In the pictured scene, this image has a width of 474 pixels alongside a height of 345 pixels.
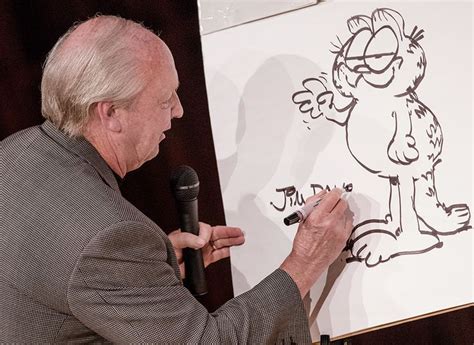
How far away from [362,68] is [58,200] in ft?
1.97

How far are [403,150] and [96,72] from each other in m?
0.57

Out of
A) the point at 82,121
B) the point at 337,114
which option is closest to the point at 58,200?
the point at 82,121

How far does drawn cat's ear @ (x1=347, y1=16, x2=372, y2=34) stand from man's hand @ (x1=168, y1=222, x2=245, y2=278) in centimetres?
45

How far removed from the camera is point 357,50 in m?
1.40

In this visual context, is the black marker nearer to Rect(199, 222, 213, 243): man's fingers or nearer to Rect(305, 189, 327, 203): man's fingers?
Rect(305, 189, 327, 203): man's fingers

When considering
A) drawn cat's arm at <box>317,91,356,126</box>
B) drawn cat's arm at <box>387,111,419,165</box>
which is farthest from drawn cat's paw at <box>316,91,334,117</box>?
drawn cat's arm at <box>387,111,419,165</box>

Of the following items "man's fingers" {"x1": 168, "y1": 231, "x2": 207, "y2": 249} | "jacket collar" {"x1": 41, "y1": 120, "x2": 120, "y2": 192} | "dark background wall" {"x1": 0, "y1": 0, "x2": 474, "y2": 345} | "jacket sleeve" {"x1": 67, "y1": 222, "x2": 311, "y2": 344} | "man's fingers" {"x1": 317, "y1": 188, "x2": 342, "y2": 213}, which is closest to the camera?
"jacket sleeve" {"x1": 67, "y1": 222, "x2": 311, "y2": 344}

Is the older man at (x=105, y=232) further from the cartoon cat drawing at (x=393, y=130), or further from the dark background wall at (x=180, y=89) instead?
the dark background wall at (x=180, y=89)

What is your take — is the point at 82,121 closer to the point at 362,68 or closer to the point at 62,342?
the point at 62,342

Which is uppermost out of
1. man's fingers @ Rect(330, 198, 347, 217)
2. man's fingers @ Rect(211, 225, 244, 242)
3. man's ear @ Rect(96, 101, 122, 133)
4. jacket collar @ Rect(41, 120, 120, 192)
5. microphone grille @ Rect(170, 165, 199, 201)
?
man's ear @ Rect(96, 101, 122, 133)

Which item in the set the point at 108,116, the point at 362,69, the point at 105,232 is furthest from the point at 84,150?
the point at 362,69

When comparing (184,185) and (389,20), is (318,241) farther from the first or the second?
(389,20)

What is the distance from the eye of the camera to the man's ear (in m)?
1.27

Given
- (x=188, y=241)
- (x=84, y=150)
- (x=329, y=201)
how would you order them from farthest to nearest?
(x=188, y=241) → (x=329, y=201) → (x=84, y=150)
